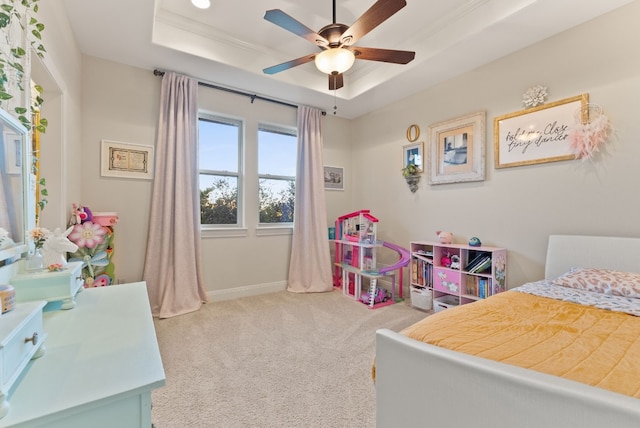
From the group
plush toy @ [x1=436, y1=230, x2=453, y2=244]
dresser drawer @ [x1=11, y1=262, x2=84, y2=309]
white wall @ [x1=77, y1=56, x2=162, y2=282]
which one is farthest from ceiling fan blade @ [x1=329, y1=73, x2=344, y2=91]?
dresser drawer @ [x1=11, y1=262, x2=84, y2=309]

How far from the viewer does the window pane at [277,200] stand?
384 centimetres

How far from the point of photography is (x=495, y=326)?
1.34m

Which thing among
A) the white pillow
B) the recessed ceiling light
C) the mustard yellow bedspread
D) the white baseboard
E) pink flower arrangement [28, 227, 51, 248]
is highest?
the recessed ceiling light

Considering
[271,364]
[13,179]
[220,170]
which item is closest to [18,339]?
[13,179]

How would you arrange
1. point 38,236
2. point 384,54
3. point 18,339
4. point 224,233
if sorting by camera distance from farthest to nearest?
point 224,233 → point 384,54 → point 38,236 → point 18,339

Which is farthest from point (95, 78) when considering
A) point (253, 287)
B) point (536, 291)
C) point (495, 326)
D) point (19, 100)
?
point (536, 291)

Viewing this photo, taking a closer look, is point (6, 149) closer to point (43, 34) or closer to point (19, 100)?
point (19, 100)

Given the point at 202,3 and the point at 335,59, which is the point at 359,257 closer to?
the point at 335,59

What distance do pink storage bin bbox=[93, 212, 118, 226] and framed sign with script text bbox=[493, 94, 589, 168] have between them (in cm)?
378

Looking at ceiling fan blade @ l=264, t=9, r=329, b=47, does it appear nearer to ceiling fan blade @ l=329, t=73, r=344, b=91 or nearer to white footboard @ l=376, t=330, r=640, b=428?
ceiling fan blade @ l=329, t=73, r=344, b=91

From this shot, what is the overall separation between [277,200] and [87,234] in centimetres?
214

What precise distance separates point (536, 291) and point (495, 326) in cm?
89

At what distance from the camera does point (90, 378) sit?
27.8 inches

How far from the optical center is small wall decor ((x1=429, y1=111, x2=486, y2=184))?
9.58 feet
